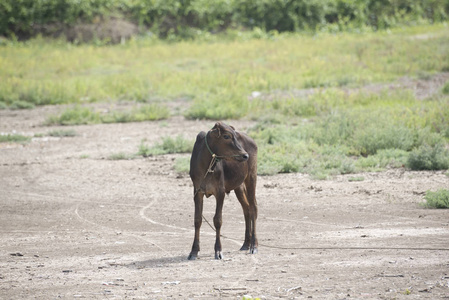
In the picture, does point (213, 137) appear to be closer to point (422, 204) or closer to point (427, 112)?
point (422, 204)

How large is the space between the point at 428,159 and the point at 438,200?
10.7 ft

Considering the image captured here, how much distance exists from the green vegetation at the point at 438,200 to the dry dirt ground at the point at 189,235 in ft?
0.68

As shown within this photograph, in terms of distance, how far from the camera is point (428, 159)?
13.7 meters

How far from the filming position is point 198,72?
86.3 ft

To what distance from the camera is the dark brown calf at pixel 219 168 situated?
786cm

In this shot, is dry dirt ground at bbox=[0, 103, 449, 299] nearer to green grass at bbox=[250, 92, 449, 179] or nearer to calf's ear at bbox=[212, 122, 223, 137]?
green grass at bbox=[250, 92, 449, 179]

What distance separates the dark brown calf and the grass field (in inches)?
222

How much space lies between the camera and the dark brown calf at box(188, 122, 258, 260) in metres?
7.86

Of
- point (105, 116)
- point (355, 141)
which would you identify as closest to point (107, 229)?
point (355, 141)

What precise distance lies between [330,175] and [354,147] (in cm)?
240

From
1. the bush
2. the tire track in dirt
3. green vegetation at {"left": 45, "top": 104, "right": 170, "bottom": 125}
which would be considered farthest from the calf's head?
green vegetation at {"left": 45, "top": 104, "right": 170, "bottom": 125}

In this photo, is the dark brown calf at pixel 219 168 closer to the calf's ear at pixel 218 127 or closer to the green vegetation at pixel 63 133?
the calf's ear at pixel 218 127

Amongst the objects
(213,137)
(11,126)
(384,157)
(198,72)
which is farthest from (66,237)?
(198,72)

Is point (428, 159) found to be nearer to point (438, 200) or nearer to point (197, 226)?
point (438, 200)
